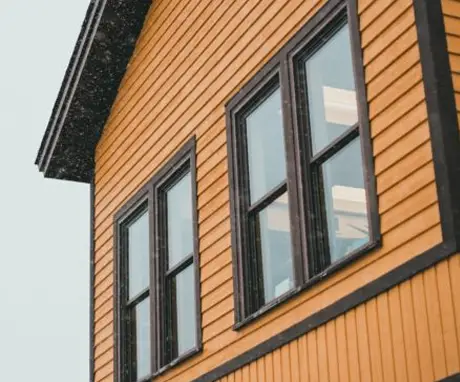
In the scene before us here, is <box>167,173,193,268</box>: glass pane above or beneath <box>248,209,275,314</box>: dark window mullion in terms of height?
above

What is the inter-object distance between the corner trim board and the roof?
230 inches

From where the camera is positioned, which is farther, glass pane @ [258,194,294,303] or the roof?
the roof

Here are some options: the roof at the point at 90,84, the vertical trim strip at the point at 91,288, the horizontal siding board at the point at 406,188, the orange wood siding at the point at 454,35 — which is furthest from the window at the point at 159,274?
the orange wood siding at the point at 454,35

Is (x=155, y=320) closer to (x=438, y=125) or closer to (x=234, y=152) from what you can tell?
(x=234, y=152)

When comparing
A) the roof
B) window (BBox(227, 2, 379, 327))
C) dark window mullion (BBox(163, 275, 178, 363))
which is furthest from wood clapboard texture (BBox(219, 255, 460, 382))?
the roof

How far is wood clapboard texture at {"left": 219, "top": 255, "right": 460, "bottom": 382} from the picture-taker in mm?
8867

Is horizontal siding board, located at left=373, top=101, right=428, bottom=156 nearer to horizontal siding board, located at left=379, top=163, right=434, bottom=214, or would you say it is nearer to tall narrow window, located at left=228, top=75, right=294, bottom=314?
horizontal siding board, located at left=379, top=163, right=434, bottom=214

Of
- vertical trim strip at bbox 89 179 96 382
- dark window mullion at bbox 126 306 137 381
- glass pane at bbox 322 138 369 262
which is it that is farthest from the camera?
vertical trim strip at bbox 89 179 96 382

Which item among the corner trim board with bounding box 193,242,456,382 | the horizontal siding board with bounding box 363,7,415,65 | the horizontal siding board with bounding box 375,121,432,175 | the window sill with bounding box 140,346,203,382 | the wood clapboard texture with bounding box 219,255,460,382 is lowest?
the wood clapboard texture with bounding box 219,255,460,382

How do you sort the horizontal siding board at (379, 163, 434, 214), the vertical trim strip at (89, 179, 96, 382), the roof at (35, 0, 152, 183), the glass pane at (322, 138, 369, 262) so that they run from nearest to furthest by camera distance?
the horizontal siding board at (379, 163, 434, 214)
the glass pane at (322, 138, 369, 262)
the vertical trim strip at (89, 179, 96, 382)
the roof at (35, 0, 152, 183)

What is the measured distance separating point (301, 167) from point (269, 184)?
83 centimetres

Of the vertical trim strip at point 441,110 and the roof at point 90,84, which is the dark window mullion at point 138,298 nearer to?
the roof at point 90,84

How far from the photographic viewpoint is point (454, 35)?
31.5 feet

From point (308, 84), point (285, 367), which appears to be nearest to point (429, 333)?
point (285, 367)
